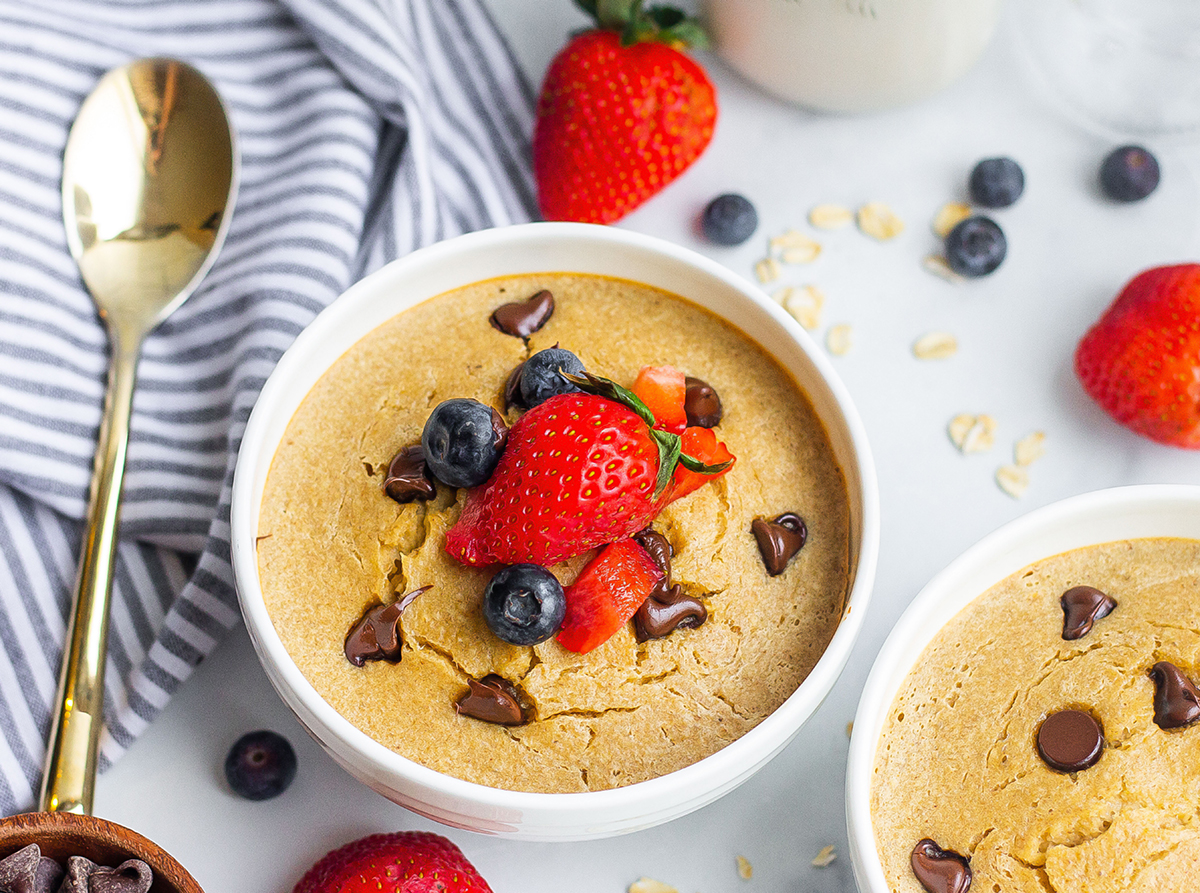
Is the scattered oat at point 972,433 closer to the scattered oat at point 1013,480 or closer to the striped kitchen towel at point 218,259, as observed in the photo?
the scattered oat at point 1013,480

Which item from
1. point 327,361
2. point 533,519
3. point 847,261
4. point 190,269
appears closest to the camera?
point 533,519

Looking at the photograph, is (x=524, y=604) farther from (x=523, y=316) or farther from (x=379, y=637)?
(x=523, y=316)

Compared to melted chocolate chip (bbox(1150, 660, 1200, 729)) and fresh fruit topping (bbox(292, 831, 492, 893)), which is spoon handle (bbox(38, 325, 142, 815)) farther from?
melted chocolate chip (bbox(1150, 660, 1200, 729))

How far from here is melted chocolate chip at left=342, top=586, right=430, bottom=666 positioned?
1475 millimetres

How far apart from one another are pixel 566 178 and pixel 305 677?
1.06 metres

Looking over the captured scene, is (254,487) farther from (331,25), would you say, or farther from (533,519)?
(331,25)

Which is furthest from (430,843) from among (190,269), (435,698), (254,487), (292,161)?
(292,161)

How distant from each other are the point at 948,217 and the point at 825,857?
3.95ft

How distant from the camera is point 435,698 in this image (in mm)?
1466

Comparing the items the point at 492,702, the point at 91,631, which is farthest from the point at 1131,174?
the point at 91,631

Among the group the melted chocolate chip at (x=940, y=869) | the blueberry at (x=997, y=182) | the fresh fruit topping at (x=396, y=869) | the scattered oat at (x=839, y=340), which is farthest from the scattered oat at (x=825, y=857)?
the blueberry at (x=997, y=182)

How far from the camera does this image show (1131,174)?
2.14 metres

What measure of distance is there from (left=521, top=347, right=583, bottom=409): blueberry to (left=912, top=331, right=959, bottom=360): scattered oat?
0.82 metres

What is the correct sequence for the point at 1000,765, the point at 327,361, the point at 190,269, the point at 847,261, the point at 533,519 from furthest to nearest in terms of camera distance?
the point at 847,261
the point at 190,269
the point at 327,361
the point at 1000,765
the point at 533,519
